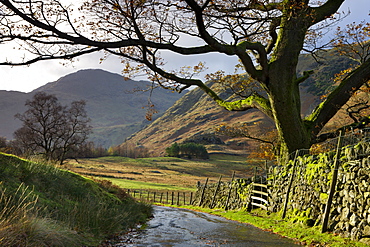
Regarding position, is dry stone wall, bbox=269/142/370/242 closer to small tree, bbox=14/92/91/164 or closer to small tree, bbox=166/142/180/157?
small tree, bbox=14/92/91/164

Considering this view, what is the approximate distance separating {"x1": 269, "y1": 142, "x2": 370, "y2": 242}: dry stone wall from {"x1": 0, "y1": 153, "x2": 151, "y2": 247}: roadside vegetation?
6254mm

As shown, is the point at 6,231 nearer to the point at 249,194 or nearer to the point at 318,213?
the point at 318,213

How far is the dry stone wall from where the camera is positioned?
792 cm

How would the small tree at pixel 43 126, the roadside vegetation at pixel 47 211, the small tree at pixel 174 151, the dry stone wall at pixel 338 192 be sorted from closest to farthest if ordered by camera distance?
1. the roadside vegetation at pixel 47 211
2. the dry stone wall at pixel 338 192
3. the small tree at pixel 43 126
4. the small tree at pixel 174 151

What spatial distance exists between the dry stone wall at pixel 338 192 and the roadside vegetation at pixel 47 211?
6.25m

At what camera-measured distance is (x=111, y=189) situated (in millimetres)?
15422

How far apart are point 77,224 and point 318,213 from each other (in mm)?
7510

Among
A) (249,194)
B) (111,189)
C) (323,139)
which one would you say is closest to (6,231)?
(111,189)

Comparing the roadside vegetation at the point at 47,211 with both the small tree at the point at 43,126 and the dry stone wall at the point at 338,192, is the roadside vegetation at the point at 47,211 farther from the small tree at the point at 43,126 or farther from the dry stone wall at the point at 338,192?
the small tree at the point at 43,126

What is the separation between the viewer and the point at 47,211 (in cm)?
716

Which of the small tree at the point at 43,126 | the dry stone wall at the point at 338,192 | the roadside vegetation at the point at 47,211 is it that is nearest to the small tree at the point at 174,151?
the small tree at the point at 43,126

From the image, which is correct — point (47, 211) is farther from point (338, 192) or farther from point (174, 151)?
point (174, 151)

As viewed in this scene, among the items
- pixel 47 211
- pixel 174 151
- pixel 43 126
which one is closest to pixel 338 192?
pixel 47 211

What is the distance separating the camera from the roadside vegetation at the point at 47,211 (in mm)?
5000
